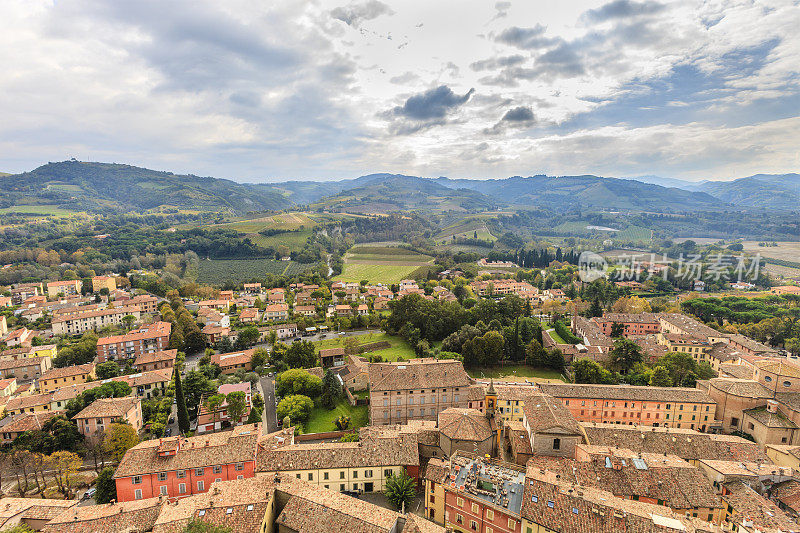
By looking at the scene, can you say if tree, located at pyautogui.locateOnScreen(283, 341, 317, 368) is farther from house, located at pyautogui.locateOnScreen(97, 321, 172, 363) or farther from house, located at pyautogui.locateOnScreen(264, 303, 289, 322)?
house, located at pyautogui.locateOnScreen(264, 303, 289, 322)

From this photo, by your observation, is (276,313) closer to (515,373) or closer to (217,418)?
(217,418)

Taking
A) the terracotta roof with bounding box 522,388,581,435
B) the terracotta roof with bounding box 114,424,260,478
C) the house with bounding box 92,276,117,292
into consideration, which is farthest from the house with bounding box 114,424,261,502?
the house with bounding box 92,276,117,292

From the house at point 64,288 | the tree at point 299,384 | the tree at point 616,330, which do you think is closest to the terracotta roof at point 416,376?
the tree at point 299,384

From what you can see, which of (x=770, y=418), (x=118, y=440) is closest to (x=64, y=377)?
(x=118, y=440)

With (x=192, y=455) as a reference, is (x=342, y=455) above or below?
below

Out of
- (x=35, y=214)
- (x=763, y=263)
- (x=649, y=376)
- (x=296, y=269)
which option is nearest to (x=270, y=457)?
(x=649, y=376)

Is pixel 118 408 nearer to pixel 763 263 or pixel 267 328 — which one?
pixel 267 328
